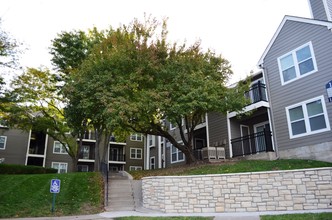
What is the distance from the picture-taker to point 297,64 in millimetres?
15195

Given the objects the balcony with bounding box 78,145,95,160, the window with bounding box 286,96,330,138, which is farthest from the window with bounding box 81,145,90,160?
the window with bounding box 286,96,330,138

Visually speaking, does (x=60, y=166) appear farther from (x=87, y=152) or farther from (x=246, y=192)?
(x=246, y=192)

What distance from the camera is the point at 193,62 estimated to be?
15.9 m

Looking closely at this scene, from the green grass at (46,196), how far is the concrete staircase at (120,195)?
48cm

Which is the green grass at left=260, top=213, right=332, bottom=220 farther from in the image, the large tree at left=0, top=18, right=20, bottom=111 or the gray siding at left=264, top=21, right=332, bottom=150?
the large tree at left=0, top=18, right=20, bottom=111

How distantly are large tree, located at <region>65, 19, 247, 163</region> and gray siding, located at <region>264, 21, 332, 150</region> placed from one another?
215 centimetres

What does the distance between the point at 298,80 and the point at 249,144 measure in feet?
17.2

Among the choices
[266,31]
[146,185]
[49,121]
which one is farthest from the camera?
[49,121]

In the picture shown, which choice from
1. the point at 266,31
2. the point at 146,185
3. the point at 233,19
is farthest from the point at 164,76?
the point at 266,31

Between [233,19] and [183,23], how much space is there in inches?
141

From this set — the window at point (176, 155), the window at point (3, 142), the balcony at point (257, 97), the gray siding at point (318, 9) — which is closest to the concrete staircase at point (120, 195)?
the window at point (176, 155)

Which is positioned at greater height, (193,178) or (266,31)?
(266,31)

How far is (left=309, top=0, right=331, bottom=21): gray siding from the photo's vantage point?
1557 centimetres

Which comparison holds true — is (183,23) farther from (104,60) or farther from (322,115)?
(322,115)
